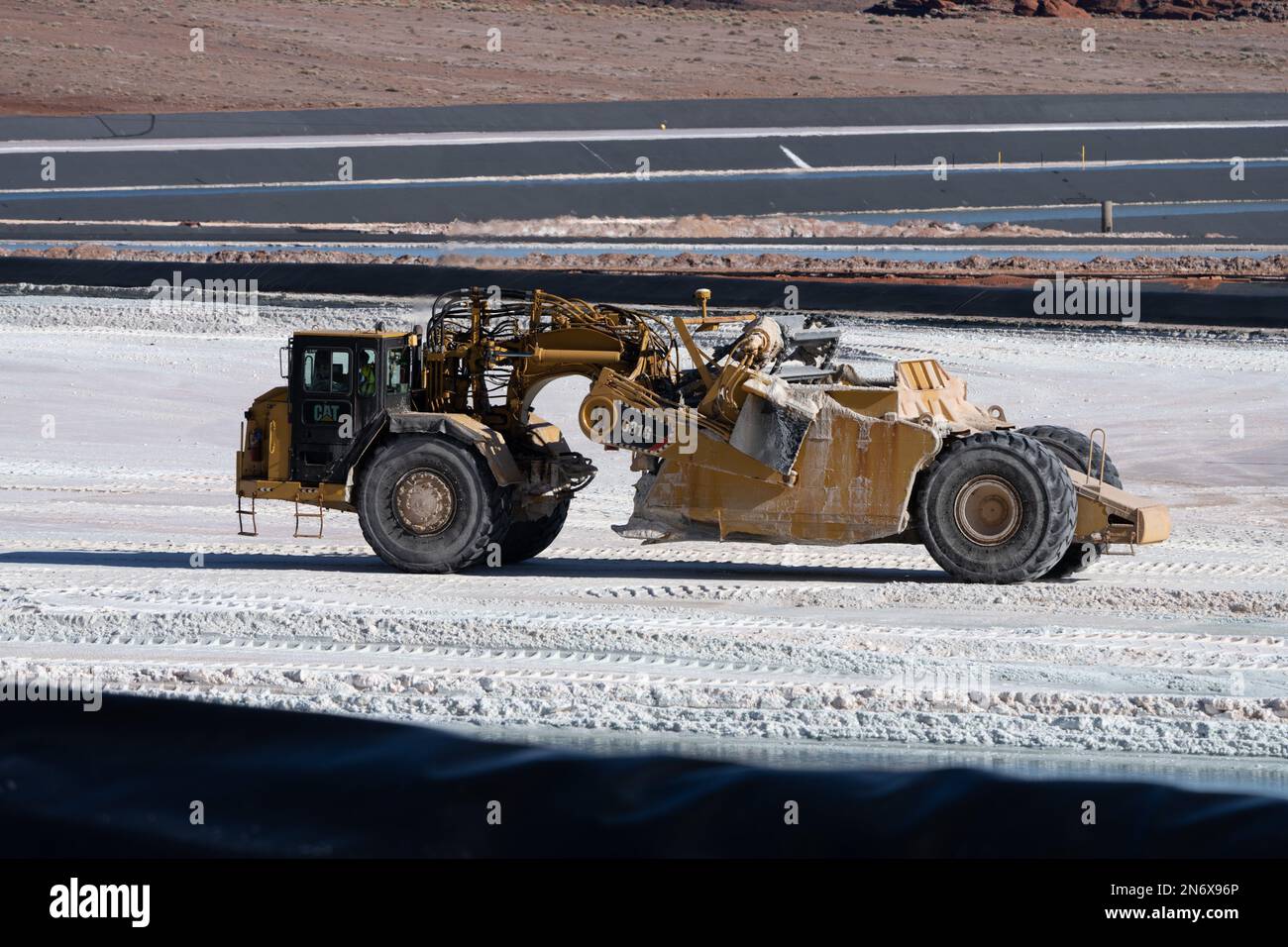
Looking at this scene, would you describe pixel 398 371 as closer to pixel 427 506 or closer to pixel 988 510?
pixel 427 506

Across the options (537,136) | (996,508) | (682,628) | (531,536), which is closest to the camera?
(682,628)

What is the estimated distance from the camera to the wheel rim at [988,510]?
12.4 meters

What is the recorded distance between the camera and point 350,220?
42.3 m

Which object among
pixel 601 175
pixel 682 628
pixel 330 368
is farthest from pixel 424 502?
pixel 601 175

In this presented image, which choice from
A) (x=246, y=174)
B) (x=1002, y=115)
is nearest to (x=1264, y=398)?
(x=246, y=174)

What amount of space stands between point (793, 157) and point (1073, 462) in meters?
37.3

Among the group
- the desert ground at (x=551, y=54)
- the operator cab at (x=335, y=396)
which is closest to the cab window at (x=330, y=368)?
the operator cab at (x=335, y=396)

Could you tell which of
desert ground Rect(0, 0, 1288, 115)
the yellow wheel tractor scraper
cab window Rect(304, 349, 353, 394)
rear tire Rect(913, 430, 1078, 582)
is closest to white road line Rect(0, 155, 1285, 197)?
desert ground Rect(0, 0, 1288, 115)

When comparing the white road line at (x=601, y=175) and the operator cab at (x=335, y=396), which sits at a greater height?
the white road line at (x=601, y=175)

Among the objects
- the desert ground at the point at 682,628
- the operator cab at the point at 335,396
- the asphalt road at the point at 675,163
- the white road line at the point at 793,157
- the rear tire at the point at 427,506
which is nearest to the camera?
the desert ground at the point at 682,628

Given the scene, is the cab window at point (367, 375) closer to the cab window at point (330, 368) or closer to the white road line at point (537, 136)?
the cab window at point (330, 368)

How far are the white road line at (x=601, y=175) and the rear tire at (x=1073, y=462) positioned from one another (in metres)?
32.2

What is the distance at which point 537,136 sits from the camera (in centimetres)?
→ 5631

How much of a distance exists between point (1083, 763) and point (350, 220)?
35.6m
